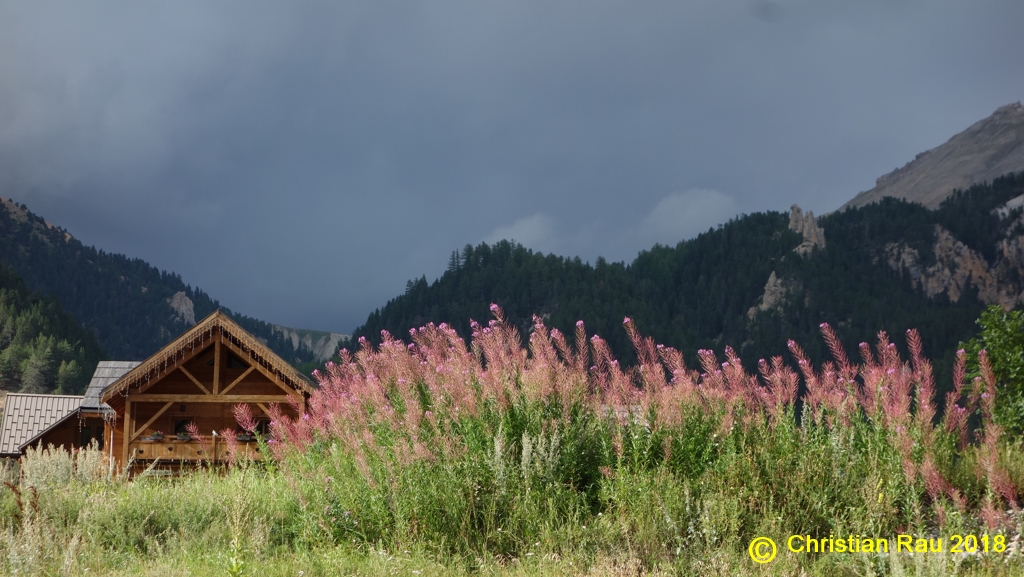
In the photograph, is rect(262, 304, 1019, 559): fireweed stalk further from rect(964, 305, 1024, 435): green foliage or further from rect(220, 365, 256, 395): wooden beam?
rect(220, 365, 256, 395): wooden beam

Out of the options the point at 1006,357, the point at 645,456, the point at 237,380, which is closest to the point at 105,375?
the point at 237,380

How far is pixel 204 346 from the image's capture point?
16.7 metres

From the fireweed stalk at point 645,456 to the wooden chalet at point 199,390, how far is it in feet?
28.7

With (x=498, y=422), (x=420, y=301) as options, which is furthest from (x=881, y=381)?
(x=420, y=301)

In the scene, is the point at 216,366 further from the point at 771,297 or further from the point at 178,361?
the point at 771,297

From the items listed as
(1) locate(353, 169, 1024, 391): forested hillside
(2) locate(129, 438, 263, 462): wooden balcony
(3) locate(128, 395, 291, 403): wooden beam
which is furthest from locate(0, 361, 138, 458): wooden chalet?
(1) locate(353, 169, 1024, 391): forested hillside

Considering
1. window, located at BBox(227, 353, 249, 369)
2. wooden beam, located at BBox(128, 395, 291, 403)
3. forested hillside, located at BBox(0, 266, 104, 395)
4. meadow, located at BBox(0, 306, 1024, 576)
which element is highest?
forested hillside, located at BBox(0, 266, 104, 395)

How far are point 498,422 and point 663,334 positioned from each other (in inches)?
5082

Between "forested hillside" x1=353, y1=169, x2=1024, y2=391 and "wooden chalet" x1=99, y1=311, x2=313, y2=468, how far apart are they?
339ft

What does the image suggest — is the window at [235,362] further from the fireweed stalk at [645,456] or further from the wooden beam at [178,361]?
the fireweed stalk at [645,456]

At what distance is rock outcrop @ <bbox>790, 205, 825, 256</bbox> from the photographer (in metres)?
152

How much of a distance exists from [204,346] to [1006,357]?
1424cm

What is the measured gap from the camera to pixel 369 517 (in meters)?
6.70

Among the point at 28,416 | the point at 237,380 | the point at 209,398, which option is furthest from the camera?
the point at 28,416
